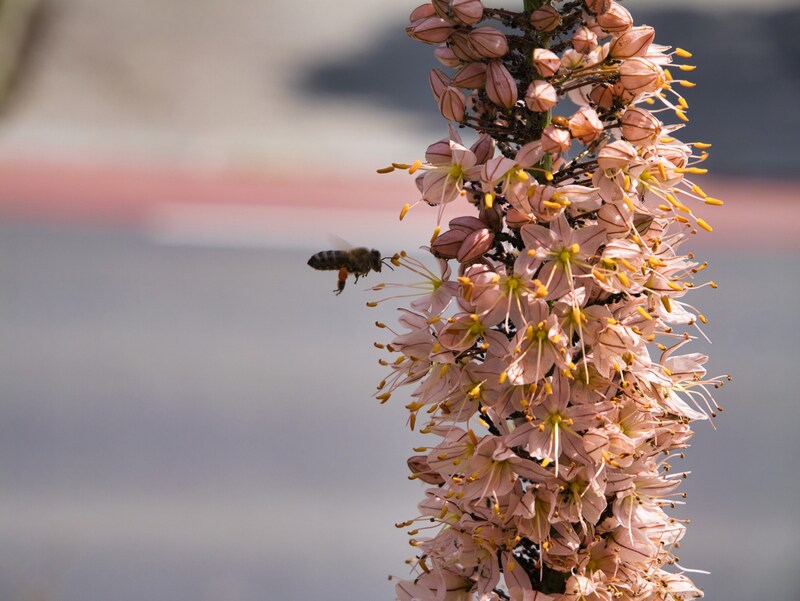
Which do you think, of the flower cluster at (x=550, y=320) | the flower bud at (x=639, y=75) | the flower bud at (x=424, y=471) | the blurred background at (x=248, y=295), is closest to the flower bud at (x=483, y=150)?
the flower cluster at (x=550, y=320)

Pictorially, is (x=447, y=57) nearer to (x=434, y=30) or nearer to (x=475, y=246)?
(x=434, y=30)

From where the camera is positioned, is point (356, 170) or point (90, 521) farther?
point (356, 170)

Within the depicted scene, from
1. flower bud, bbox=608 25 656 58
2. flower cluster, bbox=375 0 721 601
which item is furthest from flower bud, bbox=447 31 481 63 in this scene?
flower bud, bbox=608 25 656 58

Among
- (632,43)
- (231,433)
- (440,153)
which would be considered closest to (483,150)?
(440,153)

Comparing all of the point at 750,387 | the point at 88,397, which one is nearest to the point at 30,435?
the point at 88,397

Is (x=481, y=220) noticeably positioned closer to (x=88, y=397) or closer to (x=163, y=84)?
(x=88, y=397)

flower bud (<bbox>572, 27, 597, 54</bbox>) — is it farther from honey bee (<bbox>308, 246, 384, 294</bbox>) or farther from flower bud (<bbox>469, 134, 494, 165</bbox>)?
honey bee (<bbox>308, 246, 384, 294</bbox>)
